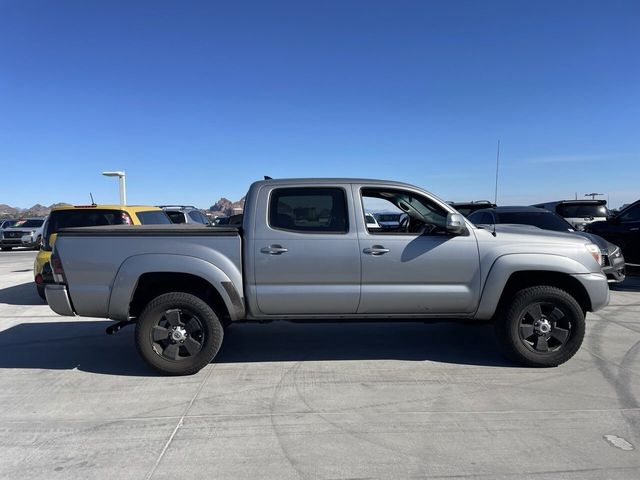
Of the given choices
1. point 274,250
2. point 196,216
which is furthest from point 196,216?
point 274,250

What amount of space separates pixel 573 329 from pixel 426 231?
1787mm

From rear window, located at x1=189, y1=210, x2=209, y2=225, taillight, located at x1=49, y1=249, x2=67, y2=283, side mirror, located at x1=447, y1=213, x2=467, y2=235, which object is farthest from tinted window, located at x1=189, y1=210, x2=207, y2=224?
side mirror, located at x1=447, y1=213, x2=467, y2=235

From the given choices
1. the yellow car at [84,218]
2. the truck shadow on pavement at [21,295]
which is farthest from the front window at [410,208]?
the truck shadow on pavement at [21,295]

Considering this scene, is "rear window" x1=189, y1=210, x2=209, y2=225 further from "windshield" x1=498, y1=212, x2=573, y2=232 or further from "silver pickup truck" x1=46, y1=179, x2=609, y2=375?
"silver pickup truck" x1=46, y1=179, x2=609, y2=375

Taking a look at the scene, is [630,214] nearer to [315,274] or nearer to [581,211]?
[581,211]

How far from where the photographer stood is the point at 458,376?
4.72m

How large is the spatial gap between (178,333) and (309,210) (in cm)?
179

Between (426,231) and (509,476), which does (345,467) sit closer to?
(509,476)

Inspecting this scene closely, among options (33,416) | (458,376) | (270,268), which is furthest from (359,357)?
(33,416)

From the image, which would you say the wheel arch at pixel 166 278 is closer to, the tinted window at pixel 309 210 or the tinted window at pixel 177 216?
the tinted window at pixel 309 210

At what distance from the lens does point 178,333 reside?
A: 4707mm

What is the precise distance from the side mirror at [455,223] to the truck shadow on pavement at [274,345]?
4.89 feet

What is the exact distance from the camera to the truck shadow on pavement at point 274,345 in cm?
530

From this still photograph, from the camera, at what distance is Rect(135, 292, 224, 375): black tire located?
4.67m
